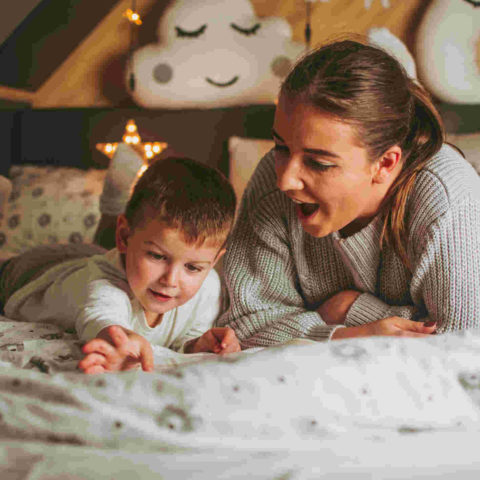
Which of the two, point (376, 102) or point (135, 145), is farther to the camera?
point (135, 145)

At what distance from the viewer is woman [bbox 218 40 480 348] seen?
96 cm

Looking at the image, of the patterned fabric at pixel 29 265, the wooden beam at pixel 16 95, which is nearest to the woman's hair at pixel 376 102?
the patterned fabric at pixel 29 265

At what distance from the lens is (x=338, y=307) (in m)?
1.21

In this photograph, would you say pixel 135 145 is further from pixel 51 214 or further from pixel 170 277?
pixel 170 277

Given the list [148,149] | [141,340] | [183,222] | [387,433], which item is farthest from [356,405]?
[148,149]

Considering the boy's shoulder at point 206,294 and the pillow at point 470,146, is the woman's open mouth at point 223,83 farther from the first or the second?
the boy's shoulder at point 206,294

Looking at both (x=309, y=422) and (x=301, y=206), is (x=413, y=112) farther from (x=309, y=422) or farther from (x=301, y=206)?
(x=309, y=422)

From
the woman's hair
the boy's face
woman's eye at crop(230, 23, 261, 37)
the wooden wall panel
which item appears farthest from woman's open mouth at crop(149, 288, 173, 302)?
the wooden wall panel

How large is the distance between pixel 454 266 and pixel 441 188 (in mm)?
151

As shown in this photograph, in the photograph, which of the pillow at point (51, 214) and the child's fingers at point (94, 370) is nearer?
the child's fingers at point (94, 370)

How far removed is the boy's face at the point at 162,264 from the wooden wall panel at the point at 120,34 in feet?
5.40

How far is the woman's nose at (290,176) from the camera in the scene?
3.19 feet

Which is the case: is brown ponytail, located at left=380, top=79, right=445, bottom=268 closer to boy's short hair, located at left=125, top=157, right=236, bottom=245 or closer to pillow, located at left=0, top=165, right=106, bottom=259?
boy's short hair, located at left=125, top=157, right=236, bottom=245

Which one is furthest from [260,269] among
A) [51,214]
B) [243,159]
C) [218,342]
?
[51,214]
